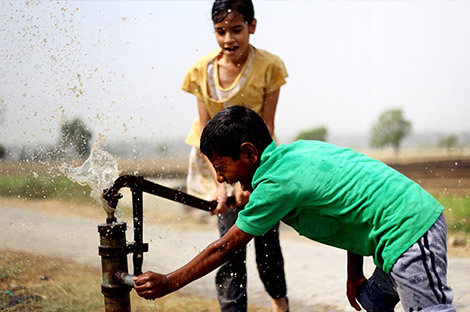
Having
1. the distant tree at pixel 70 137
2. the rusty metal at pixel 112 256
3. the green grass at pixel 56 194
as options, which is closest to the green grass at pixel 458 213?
the green grass at pixel 56 194

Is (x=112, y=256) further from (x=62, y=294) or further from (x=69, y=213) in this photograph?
(x=69, y=213)

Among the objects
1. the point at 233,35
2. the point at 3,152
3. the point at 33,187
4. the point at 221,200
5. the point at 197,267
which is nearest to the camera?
the point at 197,267

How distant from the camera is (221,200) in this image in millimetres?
3039

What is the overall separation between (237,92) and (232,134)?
3.80 ft

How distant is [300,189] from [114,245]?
75 centimetres

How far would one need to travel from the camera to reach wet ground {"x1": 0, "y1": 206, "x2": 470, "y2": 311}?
4254mm

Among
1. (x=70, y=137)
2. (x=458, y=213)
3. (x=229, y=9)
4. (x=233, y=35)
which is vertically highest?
(x=229, y=9)

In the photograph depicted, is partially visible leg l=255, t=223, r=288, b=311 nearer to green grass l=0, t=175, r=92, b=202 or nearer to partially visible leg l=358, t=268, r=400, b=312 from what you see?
partially visible leg l=358, t=268, r=400, b=312

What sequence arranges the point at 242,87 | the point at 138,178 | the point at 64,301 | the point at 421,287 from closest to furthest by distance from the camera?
the point at 421,287 → the point at 138,178 → the point at 242,87 → the point at 64,301

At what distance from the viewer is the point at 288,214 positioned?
2.13m

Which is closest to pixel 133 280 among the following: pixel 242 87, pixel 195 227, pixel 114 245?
pixel 114 245

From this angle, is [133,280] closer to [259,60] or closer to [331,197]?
[331,197]

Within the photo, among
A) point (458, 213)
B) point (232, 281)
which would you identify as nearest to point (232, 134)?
point (232, 281)

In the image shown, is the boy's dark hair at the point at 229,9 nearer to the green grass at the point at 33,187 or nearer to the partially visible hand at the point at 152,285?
the partially visible hand at the point at 152,285
